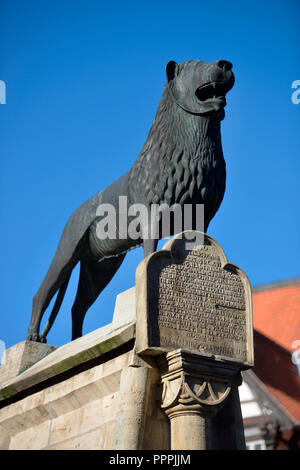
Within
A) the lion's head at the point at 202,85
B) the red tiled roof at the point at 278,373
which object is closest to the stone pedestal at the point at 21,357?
the lion's head at the point at 202,85

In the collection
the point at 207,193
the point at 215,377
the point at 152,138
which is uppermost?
the point at 152,138

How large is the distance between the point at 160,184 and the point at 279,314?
13192mm

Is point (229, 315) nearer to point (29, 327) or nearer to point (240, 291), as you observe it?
point (240, 291)

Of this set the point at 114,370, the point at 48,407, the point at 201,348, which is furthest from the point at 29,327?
the point at 201,348

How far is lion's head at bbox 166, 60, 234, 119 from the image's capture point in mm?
7250

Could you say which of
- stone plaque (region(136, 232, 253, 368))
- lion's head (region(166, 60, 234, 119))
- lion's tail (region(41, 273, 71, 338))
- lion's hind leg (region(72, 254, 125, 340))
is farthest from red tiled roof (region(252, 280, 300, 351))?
stone plaque (region(136, 232, 253, 368))

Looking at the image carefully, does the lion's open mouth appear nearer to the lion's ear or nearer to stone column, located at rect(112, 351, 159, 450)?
the lion's ear

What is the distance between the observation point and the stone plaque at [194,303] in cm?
598

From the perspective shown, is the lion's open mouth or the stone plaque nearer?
the stone plaque

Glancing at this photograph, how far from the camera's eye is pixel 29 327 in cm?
846

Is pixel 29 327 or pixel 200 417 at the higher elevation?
pixel 29 327

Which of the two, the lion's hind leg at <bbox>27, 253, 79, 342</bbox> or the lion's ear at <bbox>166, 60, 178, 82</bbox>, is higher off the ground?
the lion's ear at <bbox>166, 60, 178, 82</bbox>

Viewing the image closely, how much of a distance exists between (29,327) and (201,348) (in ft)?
10.0
